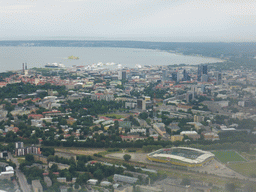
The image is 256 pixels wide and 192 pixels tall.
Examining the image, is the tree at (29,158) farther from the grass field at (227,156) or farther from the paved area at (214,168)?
the grass field at (227,156)

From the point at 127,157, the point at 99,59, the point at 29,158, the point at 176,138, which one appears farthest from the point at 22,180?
the point at 99,59

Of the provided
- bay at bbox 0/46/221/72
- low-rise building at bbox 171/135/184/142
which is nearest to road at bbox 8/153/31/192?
low-rise building at bbox 171/135/184/142

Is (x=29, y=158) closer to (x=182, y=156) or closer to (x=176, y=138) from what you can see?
(x=182, y=156)

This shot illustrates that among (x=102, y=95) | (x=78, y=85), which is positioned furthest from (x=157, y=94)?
(x=78, y=85)

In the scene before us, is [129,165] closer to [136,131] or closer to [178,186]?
[178,186]

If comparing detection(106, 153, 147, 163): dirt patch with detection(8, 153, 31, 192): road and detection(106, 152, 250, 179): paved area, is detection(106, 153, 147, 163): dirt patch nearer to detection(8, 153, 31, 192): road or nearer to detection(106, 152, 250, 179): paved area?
detection(106, 152, 250, 179): paved area

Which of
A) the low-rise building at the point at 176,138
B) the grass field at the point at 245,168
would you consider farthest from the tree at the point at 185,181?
the low-rise building at the point at 176,138
